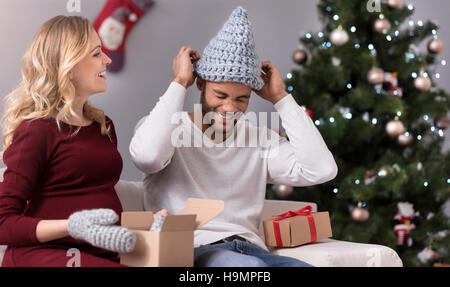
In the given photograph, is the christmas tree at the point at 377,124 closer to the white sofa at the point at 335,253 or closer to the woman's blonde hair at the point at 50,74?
the white sofa at the point at 335,253

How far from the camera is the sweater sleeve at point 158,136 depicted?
1.64 metres

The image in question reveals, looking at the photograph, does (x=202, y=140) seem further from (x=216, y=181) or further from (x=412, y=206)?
(x=412, y=206)

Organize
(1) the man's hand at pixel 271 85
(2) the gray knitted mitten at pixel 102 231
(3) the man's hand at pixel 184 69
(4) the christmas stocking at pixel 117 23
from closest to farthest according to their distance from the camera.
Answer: (2) the gray knitted mitten at pixel 102 231, (3) the man's hand at pixel 184 69, (1) the man's hand at pixel 271 85, (4) the christmas stocking at pixel 117 23

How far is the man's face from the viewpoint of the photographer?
177cm

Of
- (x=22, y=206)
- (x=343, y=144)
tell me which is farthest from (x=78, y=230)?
(x=343, y=144)

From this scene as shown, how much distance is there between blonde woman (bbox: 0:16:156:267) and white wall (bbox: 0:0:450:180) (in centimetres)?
156

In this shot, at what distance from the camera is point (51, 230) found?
126cm

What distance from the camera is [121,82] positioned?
3.36 m

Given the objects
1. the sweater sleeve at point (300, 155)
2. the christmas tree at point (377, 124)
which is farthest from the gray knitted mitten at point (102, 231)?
the christmas tree at point (377, 124)

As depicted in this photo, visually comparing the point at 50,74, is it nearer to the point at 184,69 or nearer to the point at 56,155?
the point at 56,155

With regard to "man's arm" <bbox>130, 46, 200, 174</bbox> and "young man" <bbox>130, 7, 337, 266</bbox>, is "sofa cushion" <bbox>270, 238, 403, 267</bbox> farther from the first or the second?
"man's arm" <bbox>130, 46, 200, 174</bbox>

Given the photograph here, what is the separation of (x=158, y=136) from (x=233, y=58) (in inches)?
14.4

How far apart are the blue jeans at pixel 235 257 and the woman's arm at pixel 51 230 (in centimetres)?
40

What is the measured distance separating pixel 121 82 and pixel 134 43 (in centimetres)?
28
